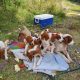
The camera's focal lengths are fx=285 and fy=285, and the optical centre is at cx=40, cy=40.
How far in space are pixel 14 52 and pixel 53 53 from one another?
0.80 m

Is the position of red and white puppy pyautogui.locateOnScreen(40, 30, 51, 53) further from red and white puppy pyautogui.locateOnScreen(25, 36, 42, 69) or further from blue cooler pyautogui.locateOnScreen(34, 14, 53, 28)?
blue cooler pyautogui.locateOnScreen(34, 14, 53, 28)

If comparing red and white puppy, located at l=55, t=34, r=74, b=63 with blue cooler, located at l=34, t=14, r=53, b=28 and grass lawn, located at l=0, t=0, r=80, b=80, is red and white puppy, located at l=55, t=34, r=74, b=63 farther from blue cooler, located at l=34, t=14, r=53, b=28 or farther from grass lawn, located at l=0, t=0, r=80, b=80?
blue cooler, located at l=34, t=14, r=53, b=28

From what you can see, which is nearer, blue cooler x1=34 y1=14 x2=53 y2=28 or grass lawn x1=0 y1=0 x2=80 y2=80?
grass lawn x1=0 y1=0 x2=80 y2=80

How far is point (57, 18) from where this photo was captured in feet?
29.4

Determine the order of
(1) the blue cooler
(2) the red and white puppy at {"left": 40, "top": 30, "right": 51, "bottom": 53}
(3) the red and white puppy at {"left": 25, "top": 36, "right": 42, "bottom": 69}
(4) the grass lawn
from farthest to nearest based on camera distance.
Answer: (1) the blue cooler
(2) the red and white puppy at {"left": 40, "top": 30, "right": 51, "bottom": 53}
(3) the red and white puppy at {"left": 25, "top": 36, "right": 42, "bottom": 69}
(4) the grass lawn

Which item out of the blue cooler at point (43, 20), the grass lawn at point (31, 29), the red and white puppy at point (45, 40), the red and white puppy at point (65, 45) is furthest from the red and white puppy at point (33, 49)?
the blue cooler at point (43, 20)

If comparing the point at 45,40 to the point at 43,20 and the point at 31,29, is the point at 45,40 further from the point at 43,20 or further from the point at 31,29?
the point at 43,20

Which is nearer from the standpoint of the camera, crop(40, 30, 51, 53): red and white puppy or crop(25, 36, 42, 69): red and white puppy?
crop(25, 36, 42, 69): red and white puppy

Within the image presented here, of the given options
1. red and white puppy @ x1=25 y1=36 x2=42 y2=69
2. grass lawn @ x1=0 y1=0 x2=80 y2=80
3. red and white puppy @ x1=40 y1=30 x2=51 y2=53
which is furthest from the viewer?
red and white puppy @ x1=40 y1=30 x2=51 y2=53

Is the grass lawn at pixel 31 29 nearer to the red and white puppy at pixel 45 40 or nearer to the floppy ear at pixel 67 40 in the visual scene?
the floppy ear at pixel 67 40

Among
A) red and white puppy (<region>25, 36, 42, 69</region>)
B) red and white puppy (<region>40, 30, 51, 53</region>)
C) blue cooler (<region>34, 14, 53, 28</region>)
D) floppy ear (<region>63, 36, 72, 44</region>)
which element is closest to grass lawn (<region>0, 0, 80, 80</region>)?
blue cooler (<region>34, 14, 53, 28</region>)

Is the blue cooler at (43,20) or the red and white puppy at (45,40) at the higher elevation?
the red and white puppy at (45,40)

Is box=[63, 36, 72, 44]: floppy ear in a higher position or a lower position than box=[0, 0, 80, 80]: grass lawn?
higher

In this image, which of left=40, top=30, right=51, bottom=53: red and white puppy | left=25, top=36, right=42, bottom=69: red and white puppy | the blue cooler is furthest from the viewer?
the blue cooler
